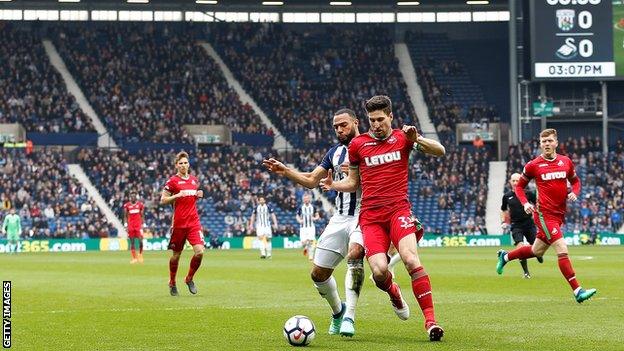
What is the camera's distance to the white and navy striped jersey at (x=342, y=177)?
12.6m

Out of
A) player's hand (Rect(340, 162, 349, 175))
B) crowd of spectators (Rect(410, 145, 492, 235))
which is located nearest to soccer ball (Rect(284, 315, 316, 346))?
player's hand (Rect(340, 162, 349, 175))

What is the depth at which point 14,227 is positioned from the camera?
1886 inches

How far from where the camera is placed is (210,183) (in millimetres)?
60375

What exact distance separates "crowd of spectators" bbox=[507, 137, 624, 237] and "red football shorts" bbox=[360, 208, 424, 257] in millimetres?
45446


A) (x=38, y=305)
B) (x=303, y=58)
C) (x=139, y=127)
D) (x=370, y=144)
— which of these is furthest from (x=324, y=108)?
(x=370, y=144)

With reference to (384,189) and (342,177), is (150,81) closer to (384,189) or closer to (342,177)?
(342,177)

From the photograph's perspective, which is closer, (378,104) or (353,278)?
(378,104)

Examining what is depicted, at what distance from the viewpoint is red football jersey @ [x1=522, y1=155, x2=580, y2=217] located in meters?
17.5

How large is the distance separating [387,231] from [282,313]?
401cm

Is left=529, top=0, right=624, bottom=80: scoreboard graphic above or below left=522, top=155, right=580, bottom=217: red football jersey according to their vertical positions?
above

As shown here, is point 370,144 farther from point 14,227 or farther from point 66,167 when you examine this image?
point 66,167

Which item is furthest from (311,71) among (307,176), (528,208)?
(307,176)

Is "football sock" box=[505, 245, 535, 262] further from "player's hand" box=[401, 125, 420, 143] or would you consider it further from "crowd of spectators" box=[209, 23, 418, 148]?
"crowd of spectators" box=[209, 23, 418, 148]

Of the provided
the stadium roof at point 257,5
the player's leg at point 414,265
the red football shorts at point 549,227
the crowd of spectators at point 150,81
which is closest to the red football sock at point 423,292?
the player's leg at point 414,265
